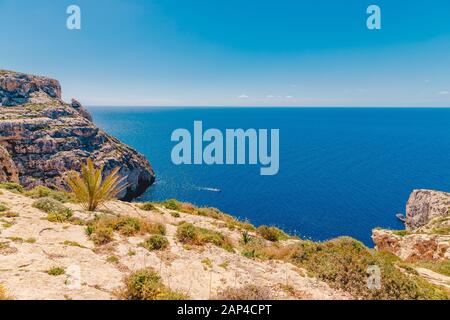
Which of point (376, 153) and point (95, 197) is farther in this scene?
point (376, 153)

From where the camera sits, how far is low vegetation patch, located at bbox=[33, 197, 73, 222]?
11698 mm

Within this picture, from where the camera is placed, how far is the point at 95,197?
15.1 m

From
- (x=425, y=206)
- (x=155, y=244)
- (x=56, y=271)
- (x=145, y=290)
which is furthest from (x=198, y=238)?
(x=425, y=206)

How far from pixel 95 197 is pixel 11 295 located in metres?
9.93

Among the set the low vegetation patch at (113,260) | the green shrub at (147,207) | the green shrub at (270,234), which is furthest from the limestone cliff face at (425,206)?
the low vegetation patch at (113,260)

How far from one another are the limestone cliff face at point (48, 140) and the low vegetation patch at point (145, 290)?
61106mm

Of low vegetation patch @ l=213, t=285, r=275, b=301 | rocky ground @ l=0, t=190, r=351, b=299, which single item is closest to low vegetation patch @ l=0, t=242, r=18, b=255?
rocky ground @ l=0, t=190, r=351, b=299

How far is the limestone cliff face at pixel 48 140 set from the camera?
65125mm

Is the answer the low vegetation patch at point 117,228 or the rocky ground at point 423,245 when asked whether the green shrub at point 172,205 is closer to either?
the low vegetation patch at point 117,228

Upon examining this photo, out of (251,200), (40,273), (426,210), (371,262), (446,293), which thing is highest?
(40,273)
